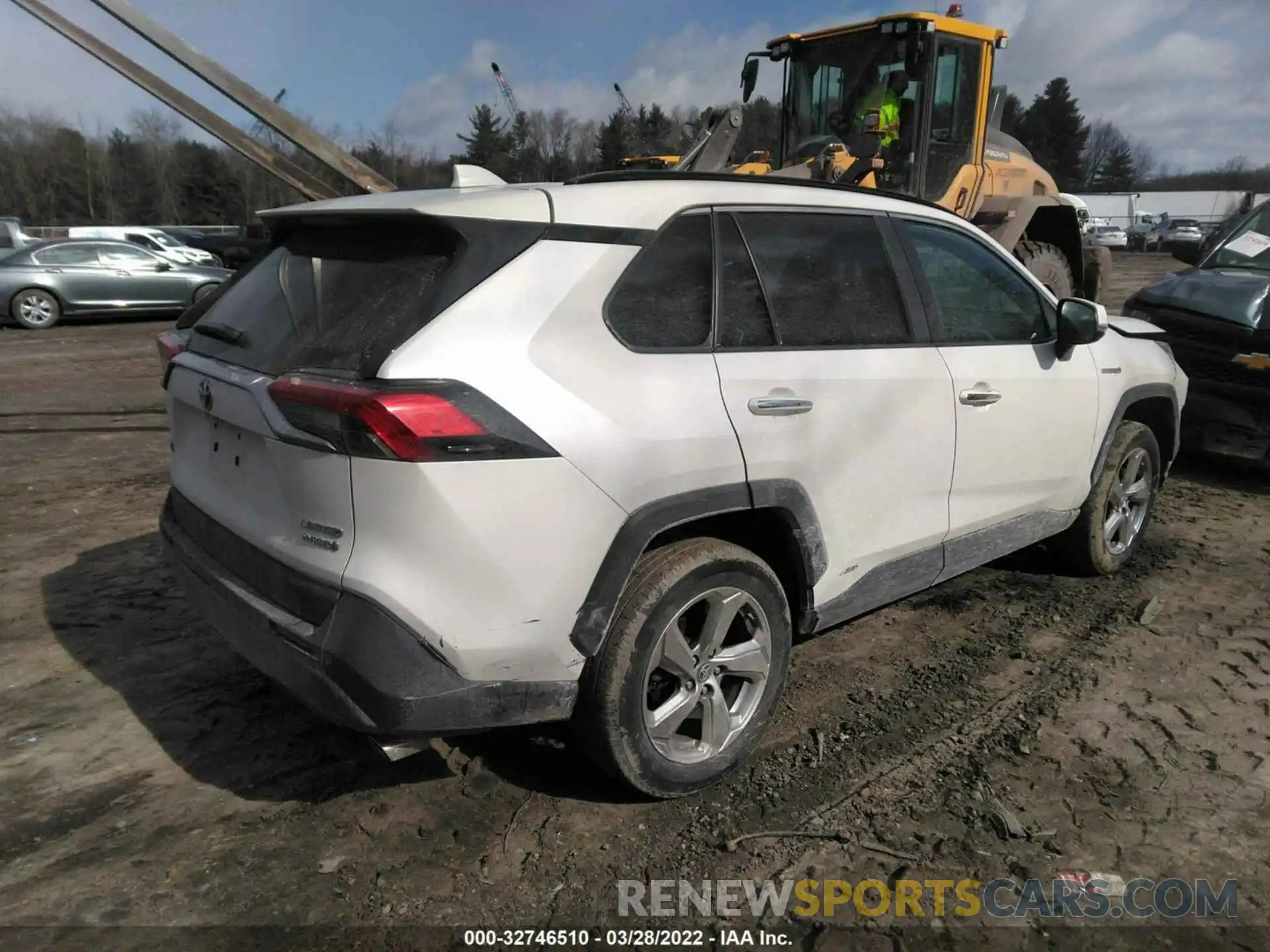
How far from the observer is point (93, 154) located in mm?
59219

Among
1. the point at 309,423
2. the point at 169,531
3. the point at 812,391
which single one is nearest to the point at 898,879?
the point at 812,391

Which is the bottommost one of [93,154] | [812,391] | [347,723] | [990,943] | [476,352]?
[990,943]

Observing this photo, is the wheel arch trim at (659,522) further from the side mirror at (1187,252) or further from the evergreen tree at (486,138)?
the evergreen tree at (486,138)

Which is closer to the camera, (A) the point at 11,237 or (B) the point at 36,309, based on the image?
(B) the point at 36,309

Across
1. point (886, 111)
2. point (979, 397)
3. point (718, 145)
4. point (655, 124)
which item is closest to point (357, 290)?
point (979, 397)

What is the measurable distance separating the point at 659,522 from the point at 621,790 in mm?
953

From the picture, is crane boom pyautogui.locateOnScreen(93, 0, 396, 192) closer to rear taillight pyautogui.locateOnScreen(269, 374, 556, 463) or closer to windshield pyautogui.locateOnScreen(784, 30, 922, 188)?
rear taillight pyautogui.locateOnScreen(269, 374, 556, 463)

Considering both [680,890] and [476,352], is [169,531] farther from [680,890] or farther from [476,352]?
[680,890]

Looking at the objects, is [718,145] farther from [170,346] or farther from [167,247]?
[167,247]

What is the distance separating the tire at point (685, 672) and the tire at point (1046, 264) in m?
8.07

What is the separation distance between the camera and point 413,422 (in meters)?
2.25

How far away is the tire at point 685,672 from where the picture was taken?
2.64 meters

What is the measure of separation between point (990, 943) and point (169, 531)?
292cm

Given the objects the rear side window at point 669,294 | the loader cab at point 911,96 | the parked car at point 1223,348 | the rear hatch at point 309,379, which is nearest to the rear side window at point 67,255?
the loader cab at point 911,96
